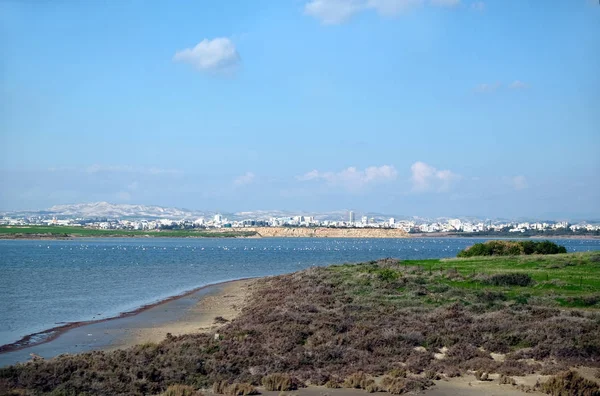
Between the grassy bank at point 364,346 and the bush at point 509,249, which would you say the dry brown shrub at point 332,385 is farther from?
the bush at point 509,249

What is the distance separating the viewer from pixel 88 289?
37438mm

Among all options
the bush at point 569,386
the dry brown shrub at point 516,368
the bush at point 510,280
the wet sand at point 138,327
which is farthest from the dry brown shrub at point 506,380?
the bush at point 510,280

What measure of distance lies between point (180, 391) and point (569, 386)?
7.41 m

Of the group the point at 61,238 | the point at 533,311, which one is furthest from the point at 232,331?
the point at 61,238

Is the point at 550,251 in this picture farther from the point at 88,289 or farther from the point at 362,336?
the point at 362,336

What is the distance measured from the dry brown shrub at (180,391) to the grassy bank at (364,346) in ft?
2.06

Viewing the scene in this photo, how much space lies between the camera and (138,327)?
22.5m

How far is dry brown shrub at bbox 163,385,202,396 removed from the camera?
11.4m

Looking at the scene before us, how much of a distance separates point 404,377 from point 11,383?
7769 mm

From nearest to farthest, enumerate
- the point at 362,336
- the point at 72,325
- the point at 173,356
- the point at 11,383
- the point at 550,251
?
the point at 11,383, the point at 173,356, the point at 362,336, the point at 72,325, the point at 550,251

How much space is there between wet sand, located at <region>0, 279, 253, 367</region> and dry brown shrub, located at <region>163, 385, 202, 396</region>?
252 inches

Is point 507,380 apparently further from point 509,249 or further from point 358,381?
point 509,249

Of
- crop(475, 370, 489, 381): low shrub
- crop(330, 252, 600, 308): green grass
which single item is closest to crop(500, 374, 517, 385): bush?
crop(475, 370, 489, 381): low shrub

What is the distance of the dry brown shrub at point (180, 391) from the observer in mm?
11438
